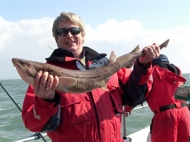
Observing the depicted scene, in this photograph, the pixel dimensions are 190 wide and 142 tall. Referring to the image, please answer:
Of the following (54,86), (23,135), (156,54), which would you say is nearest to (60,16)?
(54,86)

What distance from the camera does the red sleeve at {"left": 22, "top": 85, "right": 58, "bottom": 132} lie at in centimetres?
279

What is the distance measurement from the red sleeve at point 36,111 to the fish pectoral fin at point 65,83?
0.22m

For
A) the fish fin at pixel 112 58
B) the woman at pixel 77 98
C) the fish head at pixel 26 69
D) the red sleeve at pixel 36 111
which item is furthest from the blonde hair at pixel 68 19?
the red sleeve at pixel 36 111

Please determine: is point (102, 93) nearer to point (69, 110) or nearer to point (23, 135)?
point (69, 110)

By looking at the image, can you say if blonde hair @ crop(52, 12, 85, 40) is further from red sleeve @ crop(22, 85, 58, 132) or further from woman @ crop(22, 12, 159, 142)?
red sleeve @ crop(22, 85, 58, 132)

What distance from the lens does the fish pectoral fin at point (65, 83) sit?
2.91m

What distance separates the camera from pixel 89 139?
301 cm

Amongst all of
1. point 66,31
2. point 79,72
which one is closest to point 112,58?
point 79,72

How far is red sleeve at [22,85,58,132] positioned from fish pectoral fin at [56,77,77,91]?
218mm

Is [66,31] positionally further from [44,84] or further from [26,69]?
[44,84]

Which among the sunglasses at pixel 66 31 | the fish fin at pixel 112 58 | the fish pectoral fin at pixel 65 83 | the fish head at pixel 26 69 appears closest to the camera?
the fish head at pixel 26 69

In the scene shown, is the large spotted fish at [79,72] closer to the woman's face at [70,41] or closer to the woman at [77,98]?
the woman at [77,98]

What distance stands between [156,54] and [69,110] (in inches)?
49.7

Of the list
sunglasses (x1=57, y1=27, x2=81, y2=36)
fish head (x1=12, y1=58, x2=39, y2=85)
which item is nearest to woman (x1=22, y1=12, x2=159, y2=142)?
sunglasses (x1=57, y1=27, x2=81, y2=36)
